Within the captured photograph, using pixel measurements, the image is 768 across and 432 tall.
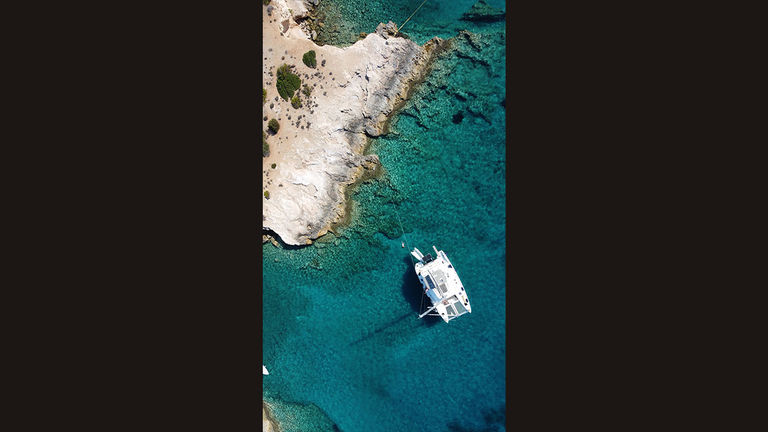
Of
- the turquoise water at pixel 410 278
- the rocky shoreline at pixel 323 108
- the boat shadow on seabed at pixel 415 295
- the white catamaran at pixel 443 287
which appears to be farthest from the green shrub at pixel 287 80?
the white catamaran at pixel 443 287

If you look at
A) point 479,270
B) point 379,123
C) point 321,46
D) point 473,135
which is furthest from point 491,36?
point 479,270

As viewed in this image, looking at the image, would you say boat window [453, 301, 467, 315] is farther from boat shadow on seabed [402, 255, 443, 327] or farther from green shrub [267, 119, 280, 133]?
green shrub [267, 119, 280, 133]

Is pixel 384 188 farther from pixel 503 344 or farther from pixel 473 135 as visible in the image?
pixel 503 344

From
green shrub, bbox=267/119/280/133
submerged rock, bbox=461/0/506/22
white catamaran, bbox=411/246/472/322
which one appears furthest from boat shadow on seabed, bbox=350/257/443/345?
submerged rock, bbox=461/0/506/22

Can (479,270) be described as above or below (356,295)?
Answer: above

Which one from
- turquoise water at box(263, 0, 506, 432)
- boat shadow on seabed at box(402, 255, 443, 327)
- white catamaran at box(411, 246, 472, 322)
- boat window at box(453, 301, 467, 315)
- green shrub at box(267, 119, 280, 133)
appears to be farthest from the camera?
green shrub at box(267, 119, 280, 133)

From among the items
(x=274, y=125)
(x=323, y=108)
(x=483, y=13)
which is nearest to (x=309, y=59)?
(x=323, y=108)
